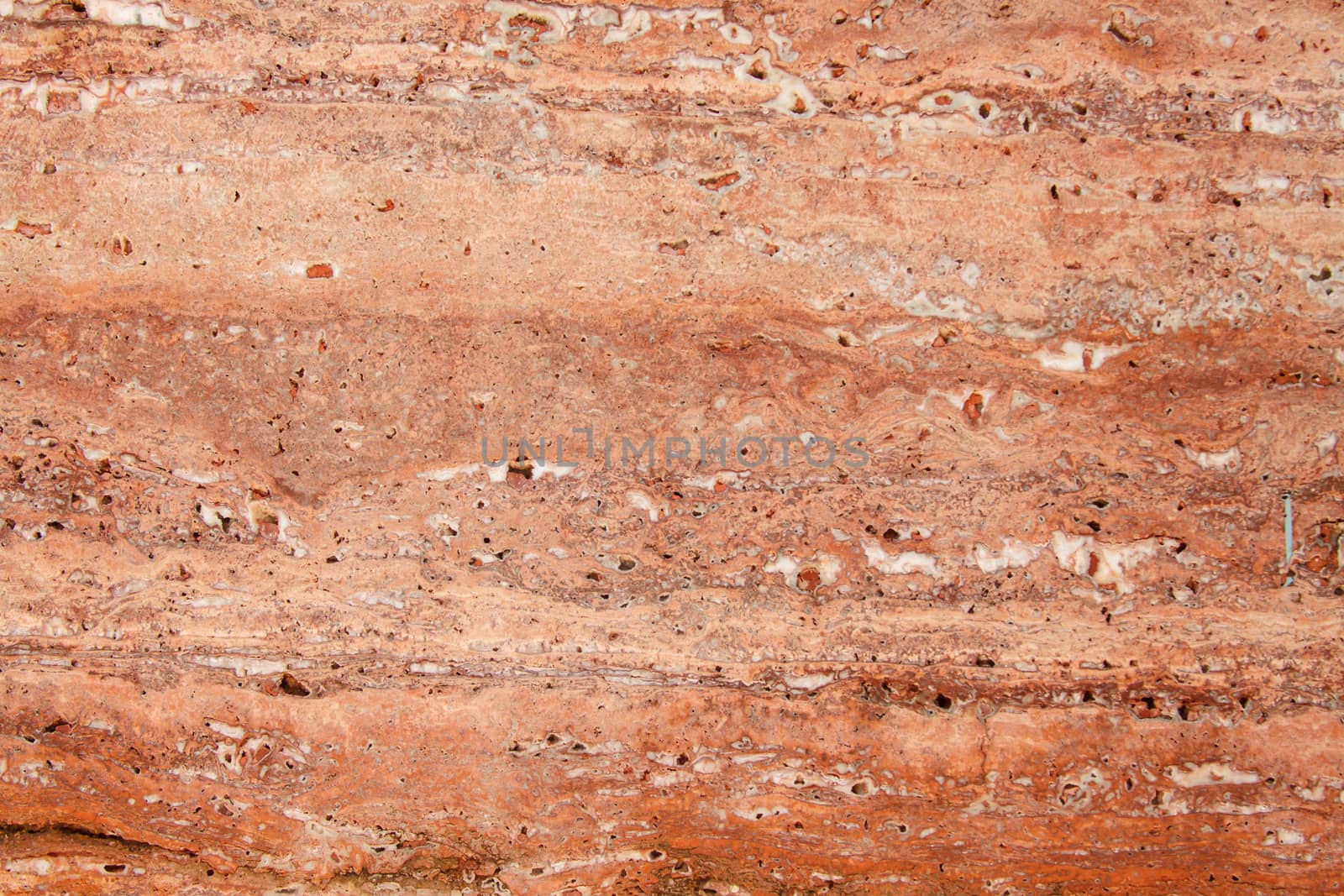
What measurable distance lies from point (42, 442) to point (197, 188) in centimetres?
114

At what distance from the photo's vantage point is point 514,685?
112 inches

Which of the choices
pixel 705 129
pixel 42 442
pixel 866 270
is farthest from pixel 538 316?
pixel 42 442

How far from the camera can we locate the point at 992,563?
112 inches

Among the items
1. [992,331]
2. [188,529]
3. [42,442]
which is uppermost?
[992,331]

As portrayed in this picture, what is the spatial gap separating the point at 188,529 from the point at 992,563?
303 centimetres

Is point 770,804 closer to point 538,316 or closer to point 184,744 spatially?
point 538,316

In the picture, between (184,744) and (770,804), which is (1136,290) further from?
(184,744)

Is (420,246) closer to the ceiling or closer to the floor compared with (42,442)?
closer to the ceiling

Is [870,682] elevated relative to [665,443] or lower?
lower

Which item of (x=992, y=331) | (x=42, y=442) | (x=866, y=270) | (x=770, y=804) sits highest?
(x=866, y=270)

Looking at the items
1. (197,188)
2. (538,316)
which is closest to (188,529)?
(197,188)

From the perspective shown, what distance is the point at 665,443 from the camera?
113 inches

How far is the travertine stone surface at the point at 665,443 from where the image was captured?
109 inches

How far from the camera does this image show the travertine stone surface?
277 cm
